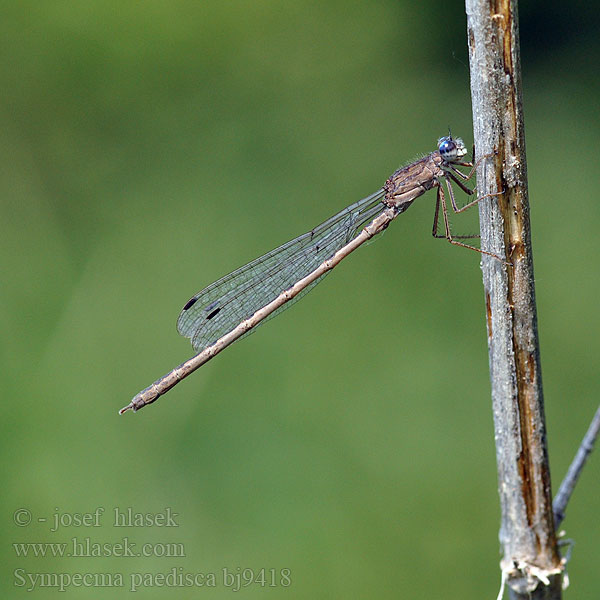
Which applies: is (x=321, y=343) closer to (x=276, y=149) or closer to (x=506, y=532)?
(x=276, y=149)

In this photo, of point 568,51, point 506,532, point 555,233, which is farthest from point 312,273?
point 568,51

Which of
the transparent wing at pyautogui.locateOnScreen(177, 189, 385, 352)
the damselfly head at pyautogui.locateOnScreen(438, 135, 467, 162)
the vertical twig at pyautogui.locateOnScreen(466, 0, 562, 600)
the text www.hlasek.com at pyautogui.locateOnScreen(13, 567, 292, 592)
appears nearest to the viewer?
the vertical twig at pyautogui.locateOnScreen(466, 0, 562, 600)

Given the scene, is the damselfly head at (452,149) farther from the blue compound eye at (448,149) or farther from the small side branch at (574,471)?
the small side branch at (574,471)
